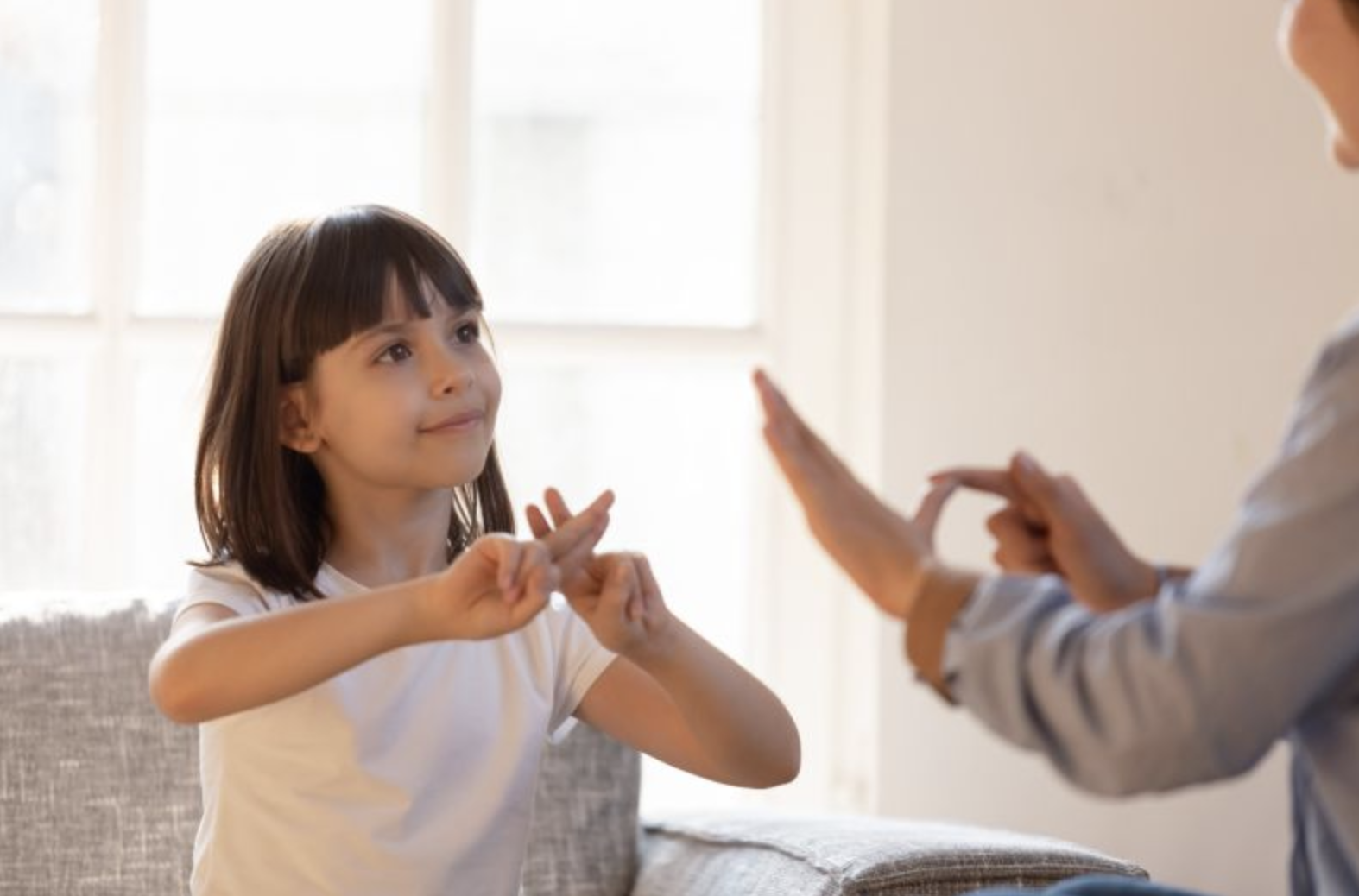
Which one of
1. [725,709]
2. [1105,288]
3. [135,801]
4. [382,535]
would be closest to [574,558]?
[725,709]

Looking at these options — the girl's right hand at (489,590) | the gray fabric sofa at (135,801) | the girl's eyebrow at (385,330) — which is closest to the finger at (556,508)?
the girl's right hand at (489,590)

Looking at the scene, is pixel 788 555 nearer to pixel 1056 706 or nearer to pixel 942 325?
pixel 942 325

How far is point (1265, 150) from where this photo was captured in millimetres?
2482

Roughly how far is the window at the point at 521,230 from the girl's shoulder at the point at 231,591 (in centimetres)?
91

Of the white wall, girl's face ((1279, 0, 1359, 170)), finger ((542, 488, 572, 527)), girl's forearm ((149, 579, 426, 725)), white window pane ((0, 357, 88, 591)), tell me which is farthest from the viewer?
white window pane ((0, 357, 88, 591))

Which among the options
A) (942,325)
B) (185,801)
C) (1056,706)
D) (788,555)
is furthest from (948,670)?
(788,555)

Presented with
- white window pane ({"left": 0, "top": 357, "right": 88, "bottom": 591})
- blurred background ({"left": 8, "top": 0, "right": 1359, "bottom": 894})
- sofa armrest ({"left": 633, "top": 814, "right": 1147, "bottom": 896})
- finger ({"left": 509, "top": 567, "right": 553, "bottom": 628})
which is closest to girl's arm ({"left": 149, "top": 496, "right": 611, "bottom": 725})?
finger ({"left": 509, "top": 567, "right": 553, "bottom": 628})

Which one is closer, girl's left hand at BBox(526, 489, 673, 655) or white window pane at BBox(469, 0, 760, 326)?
girl's left hand at BBox(526, 489, 673, 655)

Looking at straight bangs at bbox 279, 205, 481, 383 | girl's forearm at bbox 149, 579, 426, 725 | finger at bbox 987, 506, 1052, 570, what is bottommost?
girl's forearm at bbox 149, 579, 426, 725

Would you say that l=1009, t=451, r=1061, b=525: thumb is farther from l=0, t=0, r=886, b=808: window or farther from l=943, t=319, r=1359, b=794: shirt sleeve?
l=0, t=0, r=886, b=808: window

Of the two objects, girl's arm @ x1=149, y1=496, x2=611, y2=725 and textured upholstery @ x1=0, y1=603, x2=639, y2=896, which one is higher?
girl's arm @ x1=149, y1=496, x2=611, y2=725

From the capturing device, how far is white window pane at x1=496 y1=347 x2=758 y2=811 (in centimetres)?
279

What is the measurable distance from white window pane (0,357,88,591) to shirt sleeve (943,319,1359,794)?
1.84 m

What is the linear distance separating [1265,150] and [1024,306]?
34 centimetres
